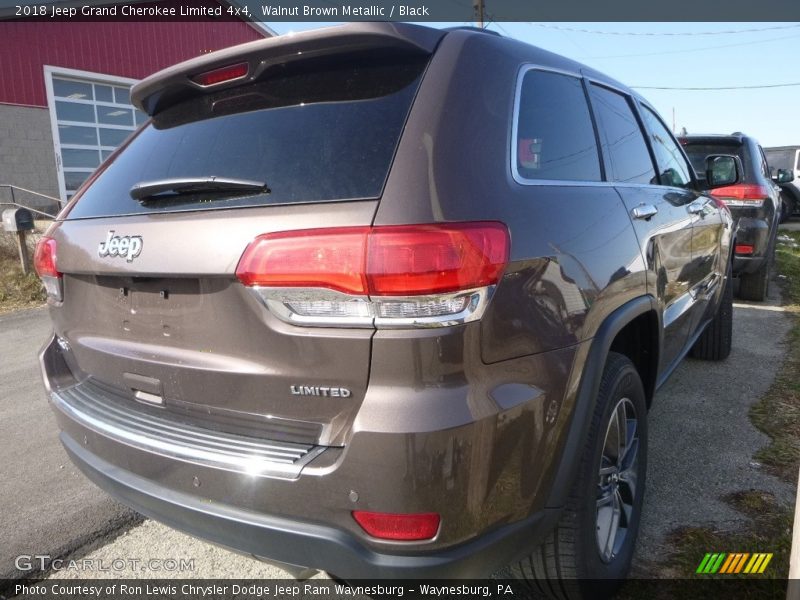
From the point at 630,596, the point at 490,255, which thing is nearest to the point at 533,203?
the point at 490,255

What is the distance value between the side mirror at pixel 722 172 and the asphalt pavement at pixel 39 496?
397cm

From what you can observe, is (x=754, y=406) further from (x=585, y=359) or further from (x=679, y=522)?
(x=585, y=359)

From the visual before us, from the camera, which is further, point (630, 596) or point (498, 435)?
point (630, 596)

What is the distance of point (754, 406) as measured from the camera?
3848 mm

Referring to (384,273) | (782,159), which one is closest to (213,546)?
(384,273)

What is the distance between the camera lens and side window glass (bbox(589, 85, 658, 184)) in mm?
2527

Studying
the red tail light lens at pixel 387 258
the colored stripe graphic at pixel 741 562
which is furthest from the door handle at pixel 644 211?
the colored stripe graphic at pixel 741 562

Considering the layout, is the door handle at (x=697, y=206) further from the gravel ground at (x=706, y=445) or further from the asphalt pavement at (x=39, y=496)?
the asphalt pavement at (x=39, y=496)

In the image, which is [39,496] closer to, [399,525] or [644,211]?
[399,525]

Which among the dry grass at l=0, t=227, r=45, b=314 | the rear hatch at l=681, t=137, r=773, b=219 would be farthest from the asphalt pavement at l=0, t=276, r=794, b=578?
the dry grass at l=0, t=227, r=45, b=314

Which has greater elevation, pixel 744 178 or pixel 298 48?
pixel 298 48

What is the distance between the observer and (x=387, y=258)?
146cm

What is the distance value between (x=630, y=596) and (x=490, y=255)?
1.45 m

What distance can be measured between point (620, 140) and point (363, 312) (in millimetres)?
1805
